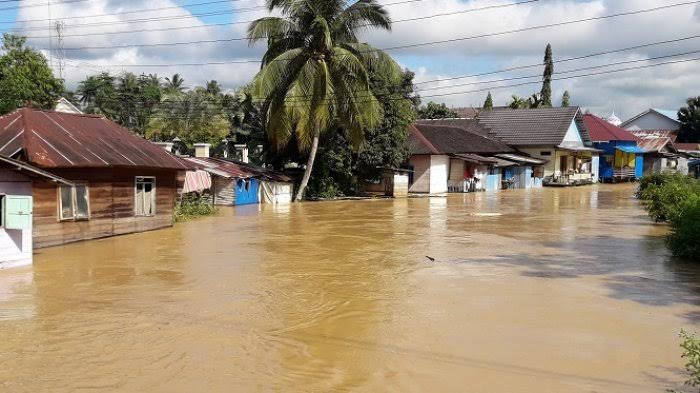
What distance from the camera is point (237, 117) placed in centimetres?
4541

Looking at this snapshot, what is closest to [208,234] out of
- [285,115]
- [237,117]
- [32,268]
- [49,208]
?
[49,208]

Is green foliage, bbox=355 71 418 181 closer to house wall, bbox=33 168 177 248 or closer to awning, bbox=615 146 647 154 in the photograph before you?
house wall, bbox=33 168 177 248

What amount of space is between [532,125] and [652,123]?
105ft

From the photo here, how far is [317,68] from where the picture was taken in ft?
99.2

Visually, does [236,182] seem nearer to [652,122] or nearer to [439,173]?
[439,173]

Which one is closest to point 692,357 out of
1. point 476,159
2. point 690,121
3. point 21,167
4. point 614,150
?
point 21,167

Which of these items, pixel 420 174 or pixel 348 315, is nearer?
pixel 348 315

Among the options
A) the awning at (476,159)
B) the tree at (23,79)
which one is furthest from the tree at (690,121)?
the tree at (23,79)

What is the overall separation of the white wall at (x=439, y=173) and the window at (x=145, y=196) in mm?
21490

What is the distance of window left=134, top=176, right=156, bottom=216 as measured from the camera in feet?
65.2

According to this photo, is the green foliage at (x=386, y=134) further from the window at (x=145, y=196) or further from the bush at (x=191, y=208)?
the window at (x=145, y=196)

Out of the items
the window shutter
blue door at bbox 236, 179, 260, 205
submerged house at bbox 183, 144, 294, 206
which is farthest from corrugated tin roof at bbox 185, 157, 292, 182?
the window shutter

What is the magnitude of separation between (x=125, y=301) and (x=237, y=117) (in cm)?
3557

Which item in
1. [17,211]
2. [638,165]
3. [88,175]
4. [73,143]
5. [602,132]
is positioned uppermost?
[602,132]
